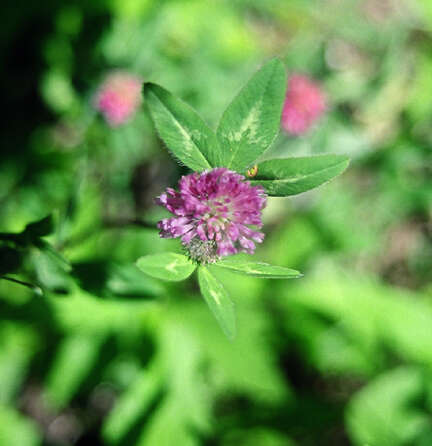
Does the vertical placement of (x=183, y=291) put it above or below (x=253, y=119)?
below

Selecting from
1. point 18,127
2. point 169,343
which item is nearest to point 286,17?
point 18,127

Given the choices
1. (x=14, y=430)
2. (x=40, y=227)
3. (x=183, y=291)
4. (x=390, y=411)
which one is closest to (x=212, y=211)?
(x=40, y=227)

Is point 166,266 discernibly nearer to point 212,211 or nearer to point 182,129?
point 212,211

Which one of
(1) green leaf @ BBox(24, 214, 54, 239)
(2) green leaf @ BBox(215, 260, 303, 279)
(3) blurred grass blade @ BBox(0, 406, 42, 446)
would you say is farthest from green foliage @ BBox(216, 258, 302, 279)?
(3) blurred grass blade @ BBox(0, 406, 42, 446)

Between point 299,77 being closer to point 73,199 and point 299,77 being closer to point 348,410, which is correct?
point 73,199

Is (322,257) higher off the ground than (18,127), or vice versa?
(18,127)

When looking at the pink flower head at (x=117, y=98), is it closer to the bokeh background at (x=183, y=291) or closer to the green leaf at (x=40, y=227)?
the bokeh background at (x=183, y=291)

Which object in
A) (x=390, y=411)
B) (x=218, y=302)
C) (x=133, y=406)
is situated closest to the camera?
(x=218, y=302)
